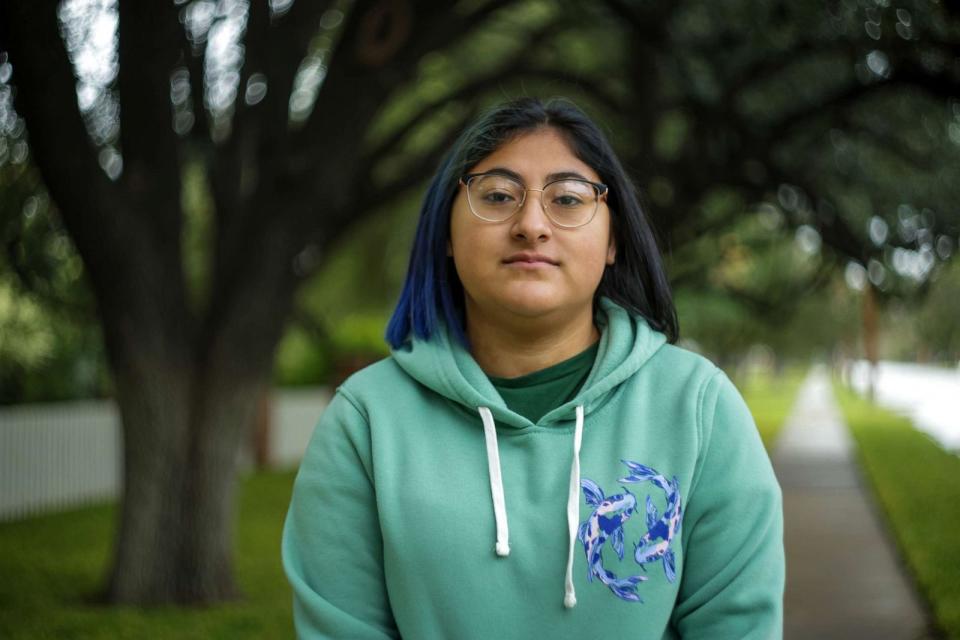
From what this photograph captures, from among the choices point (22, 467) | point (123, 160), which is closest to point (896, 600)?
point (123, 160)

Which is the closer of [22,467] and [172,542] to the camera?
[172,542]

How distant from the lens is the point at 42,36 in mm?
5945

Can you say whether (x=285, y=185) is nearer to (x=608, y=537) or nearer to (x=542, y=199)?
(x=542, y=199)

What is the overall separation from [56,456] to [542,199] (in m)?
12.4

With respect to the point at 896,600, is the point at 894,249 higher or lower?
higher

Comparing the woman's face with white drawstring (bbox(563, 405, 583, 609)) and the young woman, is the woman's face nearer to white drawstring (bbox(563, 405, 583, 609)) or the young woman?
the young woman

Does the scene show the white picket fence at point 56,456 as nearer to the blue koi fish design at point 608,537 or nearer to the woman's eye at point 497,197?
the woman's eye at point 497,197

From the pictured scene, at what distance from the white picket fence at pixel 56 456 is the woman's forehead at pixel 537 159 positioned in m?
10.7

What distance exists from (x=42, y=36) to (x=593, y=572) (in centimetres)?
520

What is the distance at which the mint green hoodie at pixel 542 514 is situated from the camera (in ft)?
5.95

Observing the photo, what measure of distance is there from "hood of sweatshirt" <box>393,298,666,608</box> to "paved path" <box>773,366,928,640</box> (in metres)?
5.30

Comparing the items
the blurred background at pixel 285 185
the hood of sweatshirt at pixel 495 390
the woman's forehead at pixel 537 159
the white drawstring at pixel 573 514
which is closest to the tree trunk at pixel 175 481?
the blurred background at pixel 285 185

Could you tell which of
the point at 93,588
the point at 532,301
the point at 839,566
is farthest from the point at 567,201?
the point at 839,566

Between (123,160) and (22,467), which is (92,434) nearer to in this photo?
(22,467)
